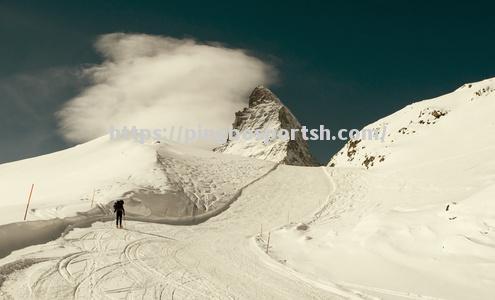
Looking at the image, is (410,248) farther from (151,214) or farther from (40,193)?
(40,193)

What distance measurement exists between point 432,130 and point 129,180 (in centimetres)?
3374

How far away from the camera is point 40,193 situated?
28828 mm

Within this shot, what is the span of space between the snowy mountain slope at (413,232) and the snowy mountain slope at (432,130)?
42 centimetres

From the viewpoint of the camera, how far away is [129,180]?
Result: 95.4 ft

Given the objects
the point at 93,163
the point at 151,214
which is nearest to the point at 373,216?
the point at 151,214

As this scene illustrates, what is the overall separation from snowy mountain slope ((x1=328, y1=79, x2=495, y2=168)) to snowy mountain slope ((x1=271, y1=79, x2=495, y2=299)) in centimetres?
42

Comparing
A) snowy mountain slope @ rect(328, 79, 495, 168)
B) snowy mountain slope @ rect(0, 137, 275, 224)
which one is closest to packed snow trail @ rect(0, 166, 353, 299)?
snowy mountain slope @ rect(0, 137, 275, 224)

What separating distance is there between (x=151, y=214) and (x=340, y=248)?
1211 cm

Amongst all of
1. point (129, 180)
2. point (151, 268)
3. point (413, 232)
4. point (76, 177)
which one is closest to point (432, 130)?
point (129, 180)

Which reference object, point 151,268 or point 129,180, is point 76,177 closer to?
point 129,180

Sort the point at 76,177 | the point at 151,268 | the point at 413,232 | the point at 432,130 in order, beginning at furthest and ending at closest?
1. the point at 432,130
2. the point at 76,177
3. the point at 413,232
4. the point at 151,268

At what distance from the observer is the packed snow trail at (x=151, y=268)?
9922 mm

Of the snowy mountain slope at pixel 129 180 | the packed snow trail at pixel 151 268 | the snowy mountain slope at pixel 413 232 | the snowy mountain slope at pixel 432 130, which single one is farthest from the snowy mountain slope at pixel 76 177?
the snowy mountain slope at pixel 432 130

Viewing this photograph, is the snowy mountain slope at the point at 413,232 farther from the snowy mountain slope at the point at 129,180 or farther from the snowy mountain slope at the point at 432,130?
the snowy mountain slope at the point at 129,180
